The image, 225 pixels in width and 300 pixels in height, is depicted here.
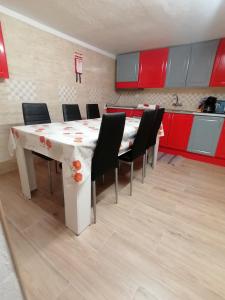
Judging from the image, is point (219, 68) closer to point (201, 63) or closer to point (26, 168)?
point (201, 63)

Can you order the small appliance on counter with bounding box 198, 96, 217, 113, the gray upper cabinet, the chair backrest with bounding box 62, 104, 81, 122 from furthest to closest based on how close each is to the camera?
the gray upper cabinet
the small appliance on counter with bounding box 198, 96, 217, 113
the chair backrest with bounding box 62, 104, 81, 122

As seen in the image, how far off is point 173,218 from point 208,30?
279 centimetres

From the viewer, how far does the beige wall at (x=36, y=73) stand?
2121 mm

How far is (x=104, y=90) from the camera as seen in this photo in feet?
12.6

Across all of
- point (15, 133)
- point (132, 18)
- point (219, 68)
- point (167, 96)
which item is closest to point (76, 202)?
point (15, 133)

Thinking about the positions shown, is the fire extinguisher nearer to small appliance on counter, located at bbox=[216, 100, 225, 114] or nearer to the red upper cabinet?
the red upper cabinet

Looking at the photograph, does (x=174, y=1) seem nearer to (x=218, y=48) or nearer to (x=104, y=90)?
(x=218, y=48)

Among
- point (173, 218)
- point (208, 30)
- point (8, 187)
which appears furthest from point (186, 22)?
point (8, 187)

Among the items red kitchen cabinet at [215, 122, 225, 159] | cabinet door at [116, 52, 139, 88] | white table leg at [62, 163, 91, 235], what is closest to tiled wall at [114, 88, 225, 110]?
cabinet door at [116, 52, 139, 88]

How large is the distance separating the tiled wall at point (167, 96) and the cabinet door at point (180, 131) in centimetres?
63

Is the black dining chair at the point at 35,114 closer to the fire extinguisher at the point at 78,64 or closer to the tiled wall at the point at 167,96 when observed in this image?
the fire extinguisher at the point at 78,64

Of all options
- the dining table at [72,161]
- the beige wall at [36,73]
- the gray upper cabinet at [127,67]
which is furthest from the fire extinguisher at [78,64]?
the dining table at [72,161]

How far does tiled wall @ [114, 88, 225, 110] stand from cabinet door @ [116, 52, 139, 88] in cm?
37

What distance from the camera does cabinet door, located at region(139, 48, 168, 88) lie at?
321 centimetres
